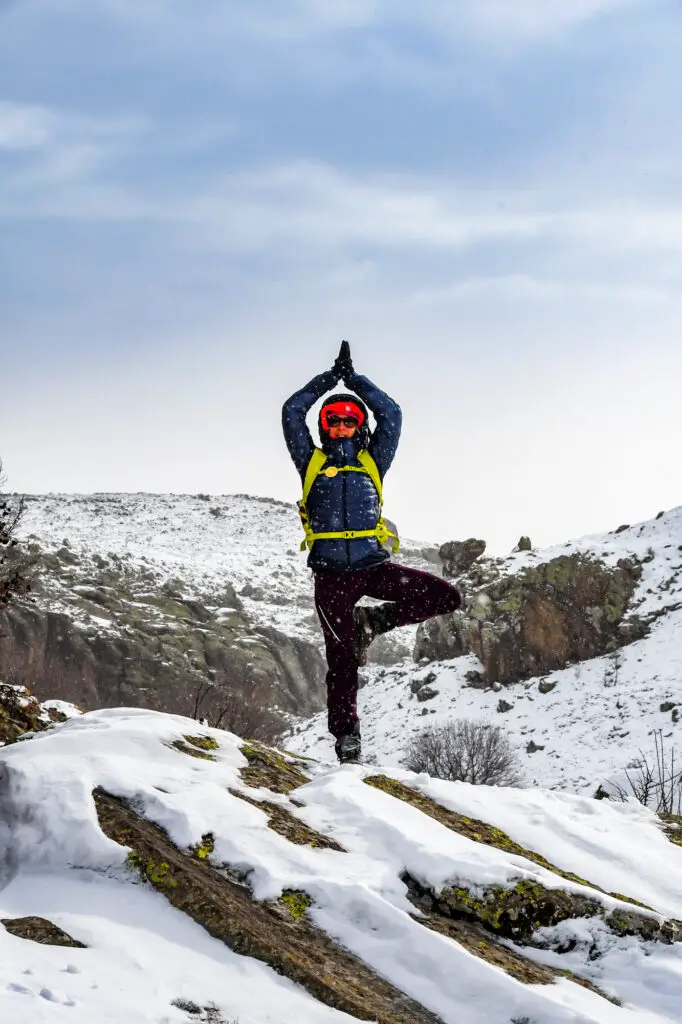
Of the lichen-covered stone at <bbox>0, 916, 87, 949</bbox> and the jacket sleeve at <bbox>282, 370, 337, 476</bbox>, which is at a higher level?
the jacket sleeve at <bbox>282, 370, 337, 476</bbox>

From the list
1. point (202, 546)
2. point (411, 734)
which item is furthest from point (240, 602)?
point (411, 734)

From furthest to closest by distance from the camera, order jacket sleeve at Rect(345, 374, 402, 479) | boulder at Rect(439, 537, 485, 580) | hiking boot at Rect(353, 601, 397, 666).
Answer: boulder at Rect(439, 537, 485, 580), hiking boot at Rect(353, 601, 397, 666), jacket sleeve at Rect(345, 374, 402, 479)

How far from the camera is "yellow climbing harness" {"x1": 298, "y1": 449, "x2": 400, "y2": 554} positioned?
7.12 meters

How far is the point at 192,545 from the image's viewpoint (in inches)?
4085

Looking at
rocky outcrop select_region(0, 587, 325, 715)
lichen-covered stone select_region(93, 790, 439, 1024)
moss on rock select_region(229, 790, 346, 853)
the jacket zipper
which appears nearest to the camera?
lichen-covered stone select_region(93, 790, 439, 1024)

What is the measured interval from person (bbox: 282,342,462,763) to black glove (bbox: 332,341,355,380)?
0.04 feet

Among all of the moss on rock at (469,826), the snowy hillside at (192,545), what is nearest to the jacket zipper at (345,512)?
the moss on rock at (469,826)

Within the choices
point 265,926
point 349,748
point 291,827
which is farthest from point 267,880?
point 349,748

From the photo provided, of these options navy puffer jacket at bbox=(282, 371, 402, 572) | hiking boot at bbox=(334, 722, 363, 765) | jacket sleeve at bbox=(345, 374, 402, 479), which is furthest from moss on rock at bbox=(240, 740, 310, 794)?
jacket sleeve at bbox=(345, 374, 402, 479)

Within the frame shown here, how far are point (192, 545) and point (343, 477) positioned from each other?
9810 cm

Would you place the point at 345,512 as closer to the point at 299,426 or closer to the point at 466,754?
the point at 299,426

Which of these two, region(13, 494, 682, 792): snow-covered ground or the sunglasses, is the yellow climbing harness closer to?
the sunglasses

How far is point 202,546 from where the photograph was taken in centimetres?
10444

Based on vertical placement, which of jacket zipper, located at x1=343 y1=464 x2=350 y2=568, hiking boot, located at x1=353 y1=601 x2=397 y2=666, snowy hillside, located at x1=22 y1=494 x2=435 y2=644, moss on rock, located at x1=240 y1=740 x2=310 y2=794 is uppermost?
snowy hillside, located at x1=22 y1=494 x2=435 y2=644
